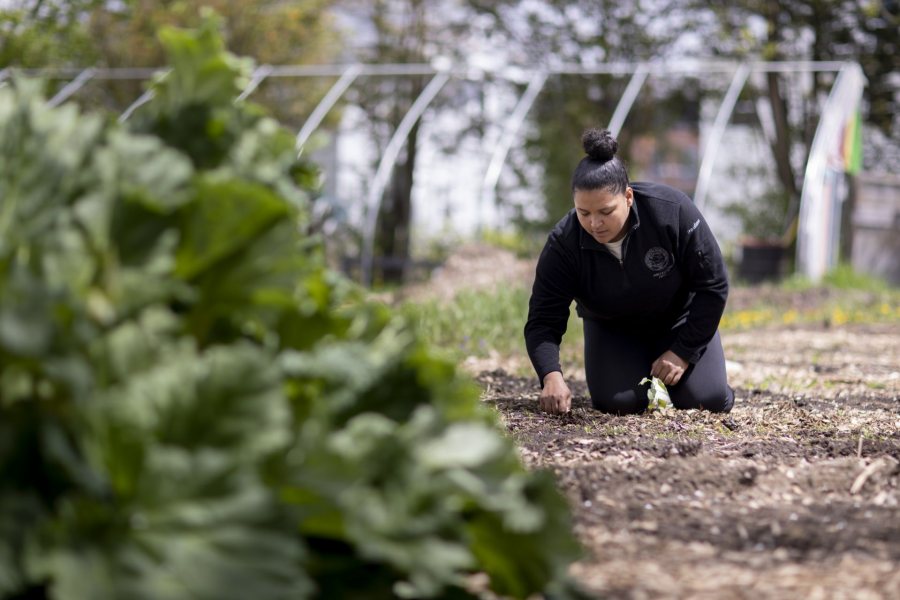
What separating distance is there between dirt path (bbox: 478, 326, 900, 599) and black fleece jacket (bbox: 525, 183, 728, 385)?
0.34 m

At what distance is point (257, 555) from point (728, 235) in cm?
1523

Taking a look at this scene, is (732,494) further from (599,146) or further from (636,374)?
(636,374)

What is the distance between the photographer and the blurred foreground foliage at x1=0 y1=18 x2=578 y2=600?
162 centimetres

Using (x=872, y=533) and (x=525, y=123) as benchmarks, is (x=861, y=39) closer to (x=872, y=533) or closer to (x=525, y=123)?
(x=525, y=123)

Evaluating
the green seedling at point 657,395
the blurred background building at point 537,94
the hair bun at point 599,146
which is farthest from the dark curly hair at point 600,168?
the blurred background building at point 537,94

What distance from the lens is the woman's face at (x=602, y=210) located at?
13.9ft

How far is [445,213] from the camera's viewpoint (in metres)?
14.4

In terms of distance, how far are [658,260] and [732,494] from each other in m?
1.68

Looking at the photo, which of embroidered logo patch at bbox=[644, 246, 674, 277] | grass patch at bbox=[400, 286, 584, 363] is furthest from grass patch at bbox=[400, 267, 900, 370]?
embroidered logo patch at bbox=[644, 246, 674, 277]

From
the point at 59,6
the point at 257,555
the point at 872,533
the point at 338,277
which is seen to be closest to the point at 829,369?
the point at 872,533

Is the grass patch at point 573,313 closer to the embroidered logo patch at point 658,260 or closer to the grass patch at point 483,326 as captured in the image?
the grass patch at point 483,326

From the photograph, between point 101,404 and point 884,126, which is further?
point 884,126

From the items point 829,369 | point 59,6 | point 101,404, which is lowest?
point 829,369

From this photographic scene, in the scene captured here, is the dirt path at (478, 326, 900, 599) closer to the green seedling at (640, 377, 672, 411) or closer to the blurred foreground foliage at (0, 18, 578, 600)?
the green seedling at (640, 377, 672, 411)
